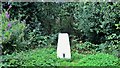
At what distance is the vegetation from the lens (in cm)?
313

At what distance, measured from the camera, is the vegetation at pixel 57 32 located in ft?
10.3

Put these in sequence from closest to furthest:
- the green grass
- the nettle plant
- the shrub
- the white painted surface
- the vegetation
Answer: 1. the green grass
2. the shrub
3. the vegetation
4. the nettle plant
5. the white painted surface

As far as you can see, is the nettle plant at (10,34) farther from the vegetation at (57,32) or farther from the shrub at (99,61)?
the shrub at (99,61)

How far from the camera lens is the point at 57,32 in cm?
417

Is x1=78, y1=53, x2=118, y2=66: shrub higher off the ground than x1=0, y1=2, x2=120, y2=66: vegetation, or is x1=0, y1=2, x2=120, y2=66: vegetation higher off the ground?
x1=0, y1=2, x2=120, y2=66: vegetation

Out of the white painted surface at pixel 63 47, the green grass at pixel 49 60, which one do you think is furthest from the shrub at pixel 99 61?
the white painted surface at pixel 63 47

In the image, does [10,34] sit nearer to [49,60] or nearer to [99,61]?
[49,60]

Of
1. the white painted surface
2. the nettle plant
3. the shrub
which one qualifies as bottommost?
the shrub

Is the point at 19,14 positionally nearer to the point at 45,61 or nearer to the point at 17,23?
the point at 17,23

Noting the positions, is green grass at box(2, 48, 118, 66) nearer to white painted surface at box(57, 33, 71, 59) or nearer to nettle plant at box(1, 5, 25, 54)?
white painted surface at box(57, 33, 71, 59)

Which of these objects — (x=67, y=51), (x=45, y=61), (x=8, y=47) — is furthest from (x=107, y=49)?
(x=8, y=47)

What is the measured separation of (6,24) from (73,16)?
1.31 meters

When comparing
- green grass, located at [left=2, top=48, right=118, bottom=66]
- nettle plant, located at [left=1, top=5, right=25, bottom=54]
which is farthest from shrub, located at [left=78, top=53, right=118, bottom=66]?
nettle plant, located at [left=1, top=5, right=25, bottom=54]

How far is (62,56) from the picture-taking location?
341 centimetres
